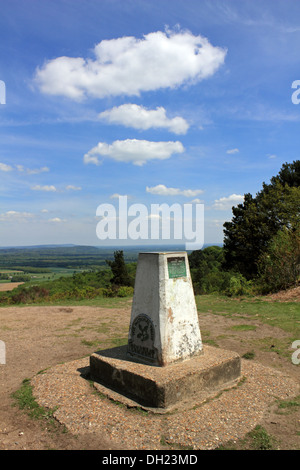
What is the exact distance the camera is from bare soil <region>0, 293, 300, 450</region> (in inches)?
126

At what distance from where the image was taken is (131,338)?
4707 mm

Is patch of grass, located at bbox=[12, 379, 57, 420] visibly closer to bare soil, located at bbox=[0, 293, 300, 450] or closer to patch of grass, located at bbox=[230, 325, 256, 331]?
bare soil, located at bbox=[0, 293, 300, 450]

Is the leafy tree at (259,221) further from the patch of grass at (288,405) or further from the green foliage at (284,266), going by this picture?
the patch of grass at (288,405)

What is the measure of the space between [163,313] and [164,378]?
0.82 meters

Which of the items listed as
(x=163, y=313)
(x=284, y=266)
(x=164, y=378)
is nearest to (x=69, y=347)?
(x=163, y=313)

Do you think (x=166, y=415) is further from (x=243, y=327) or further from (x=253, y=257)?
(x=253, y=257)

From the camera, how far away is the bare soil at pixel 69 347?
3.21 m

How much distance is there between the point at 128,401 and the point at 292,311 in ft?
23.9

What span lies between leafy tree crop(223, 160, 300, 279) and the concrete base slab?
51.5 feet

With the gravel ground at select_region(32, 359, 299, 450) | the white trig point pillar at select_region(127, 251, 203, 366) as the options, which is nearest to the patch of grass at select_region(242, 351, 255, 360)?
the gravel ground at select_region(32, 359, 299, 450)

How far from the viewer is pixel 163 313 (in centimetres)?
427

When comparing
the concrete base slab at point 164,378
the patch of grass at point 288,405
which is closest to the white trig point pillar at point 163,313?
the concrete base slab at point 164,378
